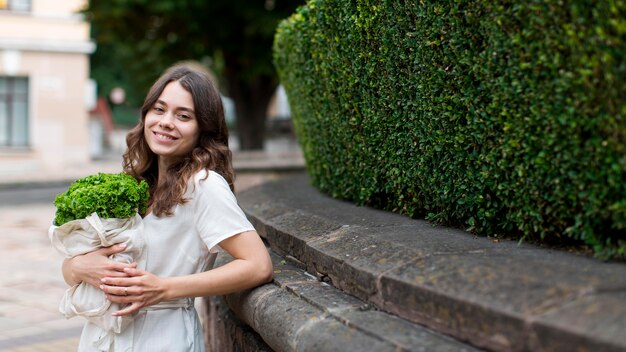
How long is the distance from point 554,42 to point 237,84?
1659 centimetres

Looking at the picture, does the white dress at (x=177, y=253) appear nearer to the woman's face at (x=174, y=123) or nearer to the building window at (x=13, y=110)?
the woman's face at (x=174, y=123)

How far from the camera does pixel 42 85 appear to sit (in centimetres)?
2330

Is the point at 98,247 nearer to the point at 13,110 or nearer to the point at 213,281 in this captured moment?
the point at 213,281

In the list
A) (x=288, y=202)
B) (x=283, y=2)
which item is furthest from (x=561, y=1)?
(x=283, y=2)

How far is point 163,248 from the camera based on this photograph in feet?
10.7

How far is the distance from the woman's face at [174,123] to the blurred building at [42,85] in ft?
68.0

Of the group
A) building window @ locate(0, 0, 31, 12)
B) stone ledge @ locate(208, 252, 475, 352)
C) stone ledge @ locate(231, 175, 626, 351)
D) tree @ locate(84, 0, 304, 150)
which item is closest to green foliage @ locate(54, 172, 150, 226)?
stone ledge @ locate(208, 252, 475, 352)

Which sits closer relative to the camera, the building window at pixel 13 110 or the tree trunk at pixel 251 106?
the tree trunk at pixel 251 106

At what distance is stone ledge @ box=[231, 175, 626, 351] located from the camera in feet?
6.41

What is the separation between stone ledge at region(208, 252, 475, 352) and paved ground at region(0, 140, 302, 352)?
233cm

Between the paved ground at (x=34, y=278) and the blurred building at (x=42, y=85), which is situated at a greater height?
the blurred building at (x=42, y=85)

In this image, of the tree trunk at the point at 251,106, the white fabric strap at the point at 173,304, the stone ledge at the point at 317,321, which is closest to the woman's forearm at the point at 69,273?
the white fabric strap at the point at 173,304

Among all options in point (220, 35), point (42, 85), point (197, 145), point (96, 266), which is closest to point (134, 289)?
point (96, 266)

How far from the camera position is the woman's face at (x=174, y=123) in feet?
11.0
